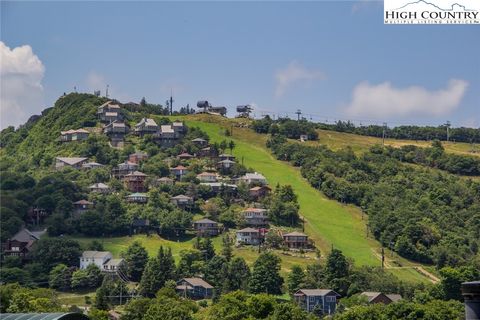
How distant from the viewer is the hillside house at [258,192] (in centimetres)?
12025

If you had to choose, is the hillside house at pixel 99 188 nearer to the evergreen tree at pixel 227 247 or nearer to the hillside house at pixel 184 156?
the hillside house at pixel 184 156

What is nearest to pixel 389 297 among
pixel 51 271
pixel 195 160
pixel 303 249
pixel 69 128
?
pixel 303 249

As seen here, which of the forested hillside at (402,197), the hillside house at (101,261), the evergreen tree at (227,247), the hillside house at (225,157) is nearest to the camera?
the hillside house at (101,261)

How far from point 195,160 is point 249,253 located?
37.4 m

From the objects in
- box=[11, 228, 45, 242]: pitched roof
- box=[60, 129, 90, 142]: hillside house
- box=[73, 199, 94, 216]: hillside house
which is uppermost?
box=[60, 129, 90, 142]: hillside house

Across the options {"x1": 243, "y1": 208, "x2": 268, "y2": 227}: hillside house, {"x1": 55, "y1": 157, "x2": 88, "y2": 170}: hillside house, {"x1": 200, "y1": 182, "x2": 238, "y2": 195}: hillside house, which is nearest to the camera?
{"x1": 243, "y1": 208, "x2": 268, "y2": 227}: hillside house

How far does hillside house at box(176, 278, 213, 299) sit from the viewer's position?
89.1m

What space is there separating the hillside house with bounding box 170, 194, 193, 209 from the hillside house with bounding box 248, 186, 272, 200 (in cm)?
841

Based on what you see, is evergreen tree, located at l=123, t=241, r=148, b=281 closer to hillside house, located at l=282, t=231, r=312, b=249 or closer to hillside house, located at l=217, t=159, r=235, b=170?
hillside house, located at l=282, t=231, r=312, b=249

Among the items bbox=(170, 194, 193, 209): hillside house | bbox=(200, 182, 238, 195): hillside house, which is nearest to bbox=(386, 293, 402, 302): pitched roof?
bbox=(170, 194, 193, 209): hillside house

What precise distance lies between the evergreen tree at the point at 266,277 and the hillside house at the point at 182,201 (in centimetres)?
2731

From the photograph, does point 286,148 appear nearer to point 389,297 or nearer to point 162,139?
point 162,139

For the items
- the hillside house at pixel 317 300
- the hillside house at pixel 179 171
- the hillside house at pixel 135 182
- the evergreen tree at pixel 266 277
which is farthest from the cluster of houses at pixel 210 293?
the hillside house at pixel 179 171

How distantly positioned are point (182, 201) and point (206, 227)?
9127 mm
